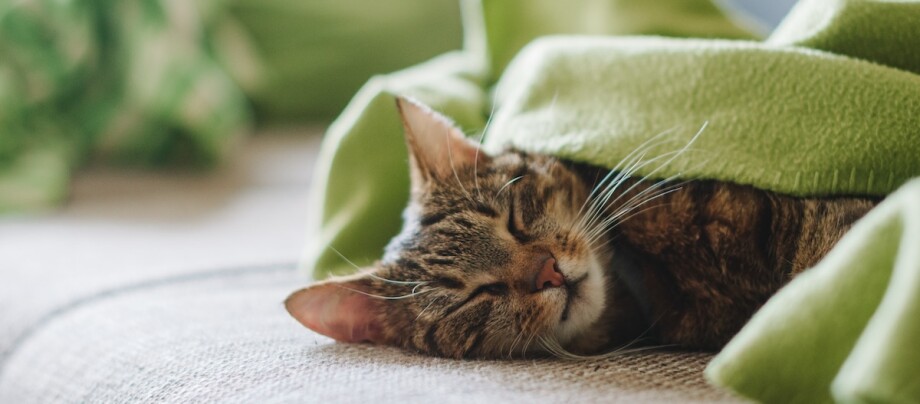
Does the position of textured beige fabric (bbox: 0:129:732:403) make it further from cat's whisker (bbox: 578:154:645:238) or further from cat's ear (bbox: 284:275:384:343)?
cat's whisker (bbox: 578:154:645:238)

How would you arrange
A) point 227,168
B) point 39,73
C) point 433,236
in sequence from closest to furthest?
point 433,236 < point 39,73 < point 227,168

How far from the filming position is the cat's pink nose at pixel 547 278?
2.97 ft

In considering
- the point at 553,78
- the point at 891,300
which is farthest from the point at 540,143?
the point at 891,300

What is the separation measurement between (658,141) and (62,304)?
94cm

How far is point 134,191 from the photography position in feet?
6.20

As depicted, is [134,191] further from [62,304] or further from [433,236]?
[433,236]

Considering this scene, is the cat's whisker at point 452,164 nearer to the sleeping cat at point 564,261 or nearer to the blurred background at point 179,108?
the sleeping cat at point 564,261

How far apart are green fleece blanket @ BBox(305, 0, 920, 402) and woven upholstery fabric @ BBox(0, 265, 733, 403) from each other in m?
0.11

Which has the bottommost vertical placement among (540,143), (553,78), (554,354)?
(554,354)

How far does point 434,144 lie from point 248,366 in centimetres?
40

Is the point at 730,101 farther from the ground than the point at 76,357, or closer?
farther from the ground

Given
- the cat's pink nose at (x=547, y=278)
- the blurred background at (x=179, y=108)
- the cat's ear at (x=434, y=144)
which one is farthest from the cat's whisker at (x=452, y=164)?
the blurred background at (x=179, y=108)

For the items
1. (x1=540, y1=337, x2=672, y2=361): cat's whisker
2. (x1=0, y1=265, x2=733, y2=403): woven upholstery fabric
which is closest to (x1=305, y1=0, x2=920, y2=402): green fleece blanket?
(x1=0, y1=265, x2=733, y2=403): woven upholstery fabric

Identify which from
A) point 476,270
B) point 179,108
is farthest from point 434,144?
point 179,108
